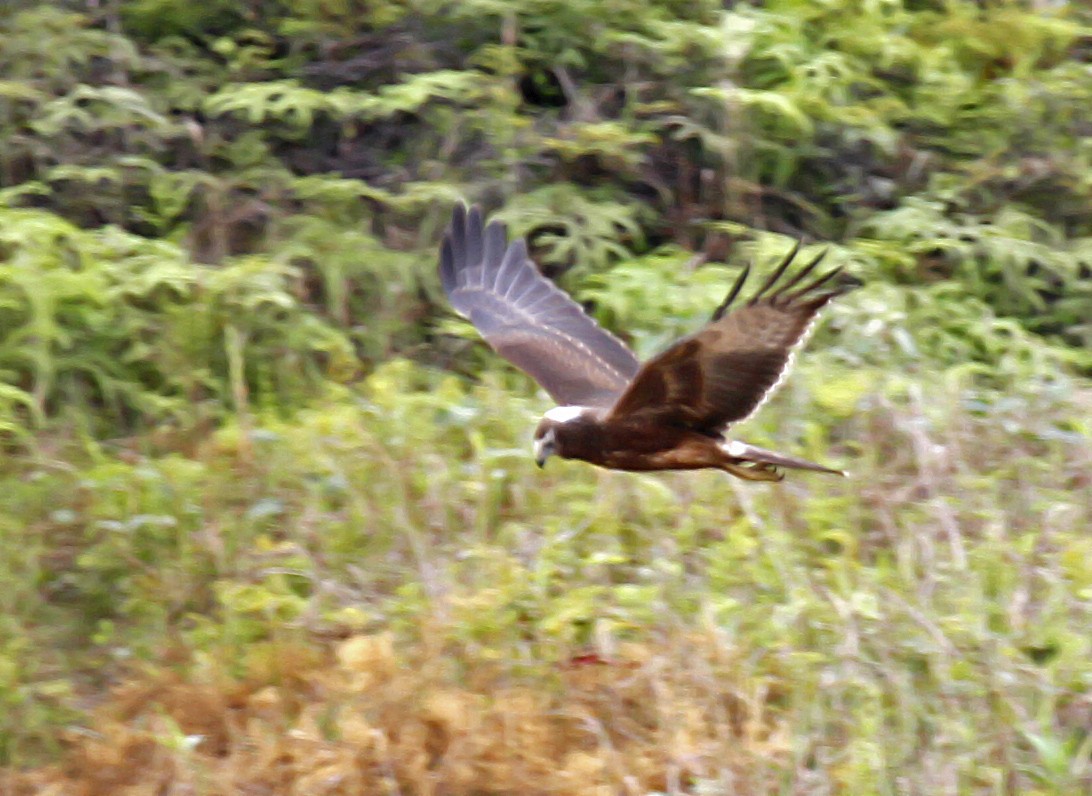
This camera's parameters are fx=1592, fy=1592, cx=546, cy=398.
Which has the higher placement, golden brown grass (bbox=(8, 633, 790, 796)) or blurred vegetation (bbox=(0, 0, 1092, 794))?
blurred vegetation (bbox=(0, 0, 1092, 794))

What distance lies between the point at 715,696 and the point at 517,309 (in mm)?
2029

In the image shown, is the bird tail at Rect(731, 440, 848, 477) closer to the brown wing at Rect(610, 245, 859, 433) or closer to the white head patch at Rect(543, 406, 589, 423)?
the brown wing at Rect(610, 245, 859, 433)

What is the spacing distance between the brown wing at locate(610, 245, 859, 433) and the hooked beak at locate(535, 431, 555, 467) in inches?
15.7

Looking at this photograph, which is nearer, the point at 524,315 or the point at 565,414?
the point at 565,414

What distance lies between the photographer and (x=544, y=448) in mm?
5285

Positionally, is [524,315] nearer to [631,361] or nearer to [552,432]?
[631,361]

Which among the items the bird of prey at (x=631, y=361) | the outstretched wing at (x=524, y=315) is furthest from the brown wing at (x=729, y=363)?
the outstretched wing at (x=524, y=315)

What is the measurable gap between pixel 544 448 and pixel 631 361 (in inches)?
36.3

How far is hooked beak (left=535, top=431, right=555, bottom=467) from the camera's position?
5270mm

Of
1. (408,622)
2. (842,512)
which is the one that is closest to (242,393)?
(408,622)

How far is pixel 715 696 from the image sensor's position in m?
4.89

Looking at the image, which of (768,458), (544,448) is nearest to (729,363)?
(768,458)

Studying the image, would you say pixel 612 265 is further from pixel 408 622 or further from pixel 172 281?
pixel 408 622

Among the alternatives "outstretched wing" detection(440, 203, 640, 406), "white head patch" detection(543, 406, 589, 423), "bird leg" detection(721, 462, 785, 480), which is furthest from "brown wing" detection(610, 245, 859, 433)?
"outstretched wing" detection(440, 203, 640, 406)
